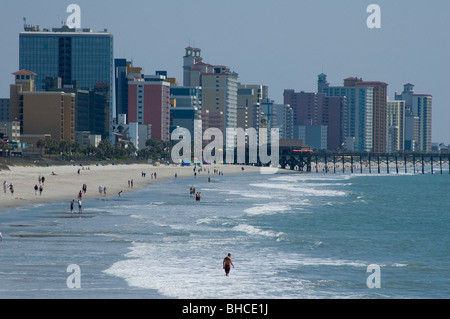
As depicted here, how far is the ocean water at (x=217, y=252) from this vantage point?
34.7m

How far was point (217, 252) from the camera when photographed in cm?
4500

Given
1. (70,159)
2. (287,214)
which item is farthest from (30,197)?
(70,159)

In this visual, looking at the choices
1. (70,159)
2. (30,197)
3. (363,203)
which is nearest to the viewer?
(30,197)

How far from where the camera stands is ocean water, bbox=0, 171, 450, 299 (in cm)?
3469

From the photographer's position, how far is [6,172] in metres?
111

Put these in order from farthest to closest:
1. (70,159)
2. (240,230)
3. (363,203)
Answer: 1. (70,159)
2. (363,203)
3. (240,230)

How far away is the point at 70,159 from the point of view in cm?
18112

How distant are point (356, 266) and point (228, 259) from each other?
822cm

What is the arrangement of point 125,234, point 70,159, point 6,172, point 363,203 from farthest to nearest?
1. point 70,159
2. point 6,172
3. point 363,203
4. point 125,234

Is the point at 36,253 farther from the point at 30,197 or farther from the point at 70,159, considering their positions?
the point at 70,159

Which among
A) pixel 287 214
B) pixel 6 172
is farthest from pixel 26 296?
pixel 6 172

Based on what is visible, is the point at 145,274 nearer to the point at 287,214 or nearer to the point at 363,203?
the point at 287,214
